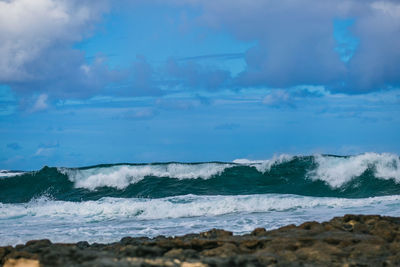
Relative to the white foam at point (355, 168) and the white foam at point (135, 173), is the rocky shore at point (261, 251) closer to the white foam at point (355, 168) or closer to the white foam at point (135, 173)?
the white foam at point (355, 168)

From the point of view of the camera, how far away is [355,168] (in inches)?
770

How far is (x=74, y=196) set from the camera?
1997 centimetres

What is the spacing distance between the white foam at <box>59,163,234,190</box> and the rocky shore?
584 inches

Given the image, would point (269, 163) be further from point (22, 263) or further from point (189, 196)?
point (22, 263)

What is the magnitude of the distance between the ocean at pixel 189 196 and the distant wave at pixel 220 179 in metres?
0.04

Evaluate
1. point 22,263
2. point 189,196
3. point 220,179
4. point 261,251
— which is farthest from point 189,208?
point 22,263

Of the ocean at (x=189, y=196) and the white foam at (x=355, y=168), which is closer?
the ocean at (x=189, y=196)

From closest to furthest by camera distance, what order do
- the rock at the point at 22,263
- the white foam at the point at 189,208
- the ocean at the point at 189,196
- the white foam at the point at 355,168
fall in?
the rock at the point at 22,263, the ocean at the point at 189,196, the white foam at the point at 189,208, the white foam at the point at 355,168

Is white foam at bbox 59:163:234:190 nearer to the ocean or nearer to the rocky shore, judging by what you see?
the ocean

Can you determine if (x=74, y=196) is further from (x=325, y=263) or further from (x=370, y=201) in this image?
(x=325, y=263)

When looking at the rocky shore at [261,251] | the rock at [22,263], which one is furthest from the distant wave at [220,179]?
the rock at [22,263]

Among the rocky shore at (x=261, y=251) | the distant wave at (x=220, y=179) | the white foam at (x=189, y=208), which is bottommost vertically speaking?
the rocky shore at (x=261, y=251)

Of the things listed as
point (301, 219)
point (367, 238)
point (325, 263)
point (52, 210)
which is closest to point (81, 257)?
point (325, 263)

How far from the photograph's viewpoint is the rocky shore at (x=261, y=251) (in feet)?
14.0
